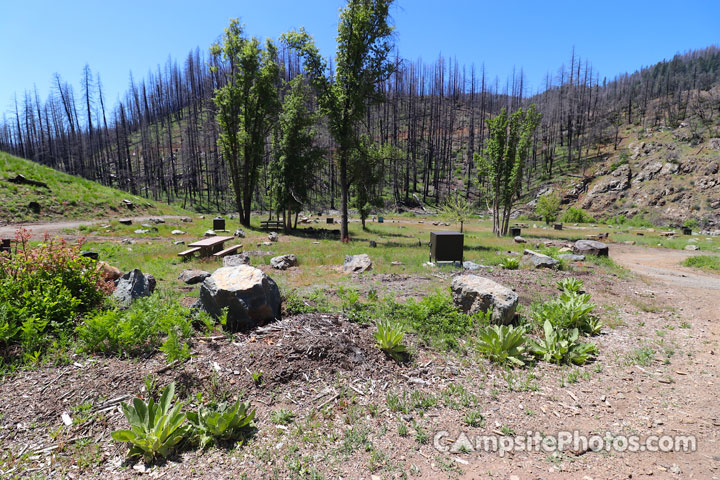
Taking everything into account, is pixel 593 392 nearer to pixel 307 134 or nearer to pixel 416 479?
pixel 416 479

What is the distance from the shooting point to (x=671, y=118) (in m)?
68.1

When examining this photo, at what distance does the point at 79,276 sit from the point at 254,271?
2.95 m

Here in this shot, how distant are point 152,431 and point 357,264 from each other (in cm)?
811

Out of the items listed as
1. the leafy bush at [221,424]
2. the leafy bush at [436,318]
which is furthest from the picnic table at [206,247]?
the leafy bush at [221,424]

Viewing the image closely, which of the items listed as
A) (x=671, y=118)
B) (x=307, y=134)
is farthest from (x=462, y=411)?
(x=671, y=118)

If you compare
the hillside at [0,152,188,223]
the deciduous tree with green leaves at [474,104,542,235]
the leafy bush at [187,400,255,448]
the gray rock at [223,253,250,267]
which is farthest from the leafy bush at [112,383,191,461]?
the deciduous tree with green leaves at [474,104,542,235]

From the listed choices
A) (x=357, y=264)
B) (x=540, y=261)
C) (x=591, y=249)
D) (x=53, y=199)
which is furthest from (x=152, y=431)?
(x=53, y=199)

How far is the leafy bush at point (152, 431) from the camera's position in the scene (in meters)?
3.09

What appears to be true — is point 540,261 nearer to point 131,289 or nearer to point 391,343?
point 391,343

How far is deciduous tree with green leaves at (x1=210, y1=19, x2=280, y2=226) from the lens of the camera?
2467 cm

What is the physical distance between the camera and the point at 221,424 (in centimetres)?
331

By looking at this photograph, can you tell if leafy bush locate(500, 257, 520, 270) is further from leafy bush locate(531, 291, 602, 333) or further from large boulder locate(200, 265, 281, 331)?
large boulder locate(200, 265, 281, 331)

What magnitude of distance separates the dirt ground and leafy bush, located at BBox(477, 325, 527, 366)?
21cm

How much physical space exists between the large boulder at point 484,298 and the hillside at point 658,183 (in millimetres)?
46138
